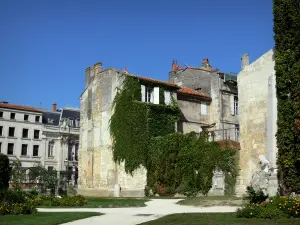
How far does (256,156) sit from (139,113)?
1067cm

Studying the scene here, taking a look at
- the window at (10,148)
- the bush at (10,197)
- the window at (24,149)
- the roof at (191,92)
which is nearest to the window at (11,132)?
the window at (10,148)

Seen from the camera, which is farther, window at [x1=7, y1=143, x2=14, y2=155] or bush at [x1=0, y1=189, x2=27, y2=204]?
window at [x1=7, y1=143, x2=14, y2=155]

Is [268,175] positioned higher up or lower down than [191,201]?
higher up

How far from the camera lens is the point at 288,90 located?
23375 millimetres

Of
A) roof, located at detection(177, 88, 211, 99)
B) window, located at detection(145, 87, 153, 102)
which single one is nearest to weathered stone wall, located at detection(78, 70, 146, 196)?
window, located at detection(145, 87, 153, 102)

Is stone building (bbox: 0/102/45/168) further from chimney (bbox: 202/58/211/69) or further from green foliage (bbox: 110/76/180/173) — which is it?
green foliage (bbox: 110/76/180/173)

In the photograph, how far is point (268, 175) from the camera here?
2025cm

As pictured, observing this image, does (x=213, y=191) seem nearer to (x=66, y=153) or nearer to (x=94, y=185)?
(x=94, y=185)

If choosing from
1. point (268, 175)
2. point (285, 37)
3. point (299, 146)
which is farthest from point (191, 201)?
point (285, 37)

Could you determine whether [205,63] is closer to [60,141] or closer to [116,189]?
[116,189]

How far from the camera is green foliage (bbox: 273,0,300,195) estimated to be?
Answer: 22234mm

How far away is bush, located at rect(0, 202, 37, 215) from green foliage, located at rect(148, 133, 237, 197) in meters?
17.9

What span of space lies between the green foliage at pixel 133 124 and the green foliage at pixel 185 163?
3.27 feet

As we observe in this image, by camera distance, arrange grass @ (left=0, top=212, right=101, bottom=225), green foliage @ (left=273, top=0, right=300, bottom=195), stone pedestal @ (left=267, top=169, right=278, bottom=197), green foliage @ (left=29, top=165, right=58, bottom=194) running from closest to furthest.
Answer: grass @ (left=0, top=212, right=101, bottom=225) → stone pedestal @ (left=267, top=169, right=278, bottom=197) → green foliage @ (left=273, top=0, right=300, bottom=195) → green foliage @ (left=29, top=165, right=58, bottom=194)
